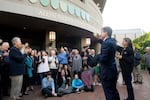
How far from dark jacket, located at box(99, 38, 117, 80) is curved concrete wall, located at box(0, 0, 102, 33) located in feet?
23.3

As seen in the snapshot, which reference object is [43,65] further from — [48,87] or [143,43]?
[143,43]

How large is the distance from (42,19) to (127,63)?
767 cm

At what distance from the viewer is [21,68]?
7582 mm

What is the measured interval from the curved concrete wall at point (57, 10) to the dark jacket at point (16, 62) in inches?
179

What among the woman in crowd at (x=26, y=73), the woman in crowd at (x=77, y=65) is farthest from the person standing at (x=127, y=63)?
the woman in crowd at (x=77, y=65)

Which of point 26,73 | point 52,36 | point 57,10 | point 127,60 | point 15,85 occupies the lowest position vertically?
point 15,85

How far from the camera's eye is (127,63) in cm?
711

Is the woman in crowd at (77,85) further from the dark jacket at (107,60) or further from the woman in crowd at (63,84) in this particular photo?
the dark jacket at (107,60)

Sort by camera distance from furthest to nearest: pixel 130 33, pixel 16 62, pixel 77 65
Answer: pixel 130 33, pixel 77 65, pixel 16 62

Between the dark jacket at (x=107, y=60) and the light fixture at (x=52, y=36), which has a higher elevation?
the light fixture at (x=52, y=36)

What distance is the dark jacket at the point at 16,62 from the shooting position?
7422 mm

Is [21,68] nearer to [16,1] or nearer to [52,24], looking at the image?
[16,1]

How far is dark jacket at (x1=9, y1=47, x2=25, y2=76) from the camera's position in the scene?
7.42 metres

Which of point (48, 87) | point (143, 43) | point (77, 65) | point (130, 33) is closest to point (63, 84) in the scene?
point (48, 87)
